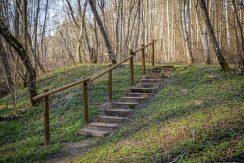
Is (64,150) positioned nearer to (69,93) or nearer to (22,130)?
(22,130)

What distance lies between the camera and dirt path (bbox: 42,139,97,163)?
5535 millimetres

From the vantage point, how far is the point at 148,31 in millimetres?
21469

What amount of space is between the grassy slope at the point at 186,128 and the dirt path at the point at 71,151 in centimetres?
29

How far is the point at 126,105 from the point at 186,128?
3120mm

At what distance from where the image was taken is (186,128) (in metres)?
4.96

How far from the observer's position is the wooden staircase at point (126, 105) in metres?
6.89

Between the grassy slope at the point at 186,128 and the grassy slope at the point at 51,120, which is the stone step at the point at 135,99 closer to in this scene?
the grassy slope at the point at 186,128

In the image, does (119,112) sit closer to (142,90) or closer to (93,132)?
(93,132)

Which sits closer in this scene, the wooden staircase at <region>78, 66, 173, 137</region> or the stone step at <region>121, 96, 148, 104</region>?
the wooden staircase at <region>78, 66, 173, 137</region>

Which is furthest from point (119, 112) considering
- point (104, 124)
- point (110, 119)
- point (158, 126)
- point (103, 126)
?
point (158, 126)

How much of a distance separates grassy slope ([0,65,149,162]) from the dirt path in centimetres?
19

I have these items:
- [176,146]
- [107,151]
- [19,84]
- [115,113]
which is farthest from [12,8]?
[176,146]

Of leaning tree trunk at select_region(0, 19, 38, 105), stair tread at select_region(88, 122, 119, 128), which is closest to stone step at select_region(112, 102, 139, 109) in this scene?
stair tread at select_region(88, 122, 119, 128)

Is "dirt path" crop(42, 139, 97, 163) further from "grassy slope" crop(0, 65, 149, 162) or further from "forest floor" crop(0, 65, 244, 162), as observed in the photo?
"grassy slope" crop(0, 65, 149, 162)
